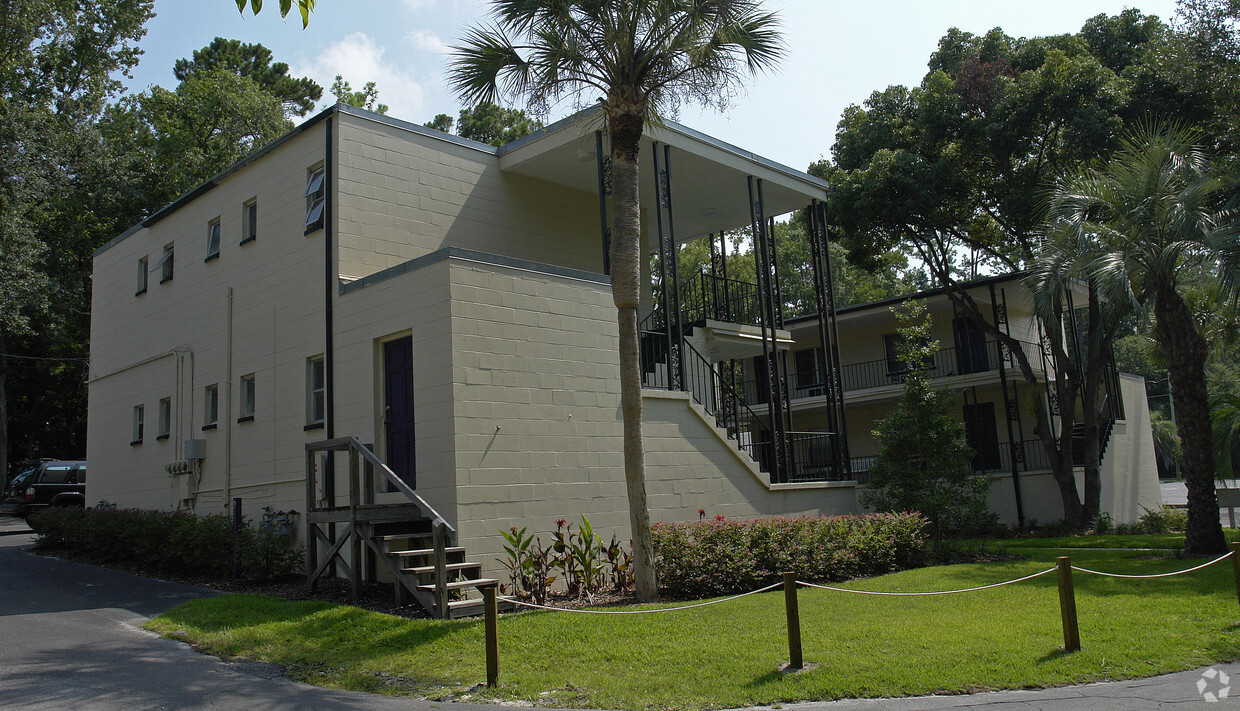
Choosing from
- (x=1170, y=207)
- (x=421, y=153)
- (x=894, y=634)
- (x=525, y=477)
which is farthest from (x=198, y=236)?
(x=1170, y=207)

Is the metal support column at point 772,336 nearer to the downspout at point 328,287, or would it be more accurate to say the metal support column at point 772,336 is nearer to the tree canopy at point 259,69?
the downspout at point 328,287

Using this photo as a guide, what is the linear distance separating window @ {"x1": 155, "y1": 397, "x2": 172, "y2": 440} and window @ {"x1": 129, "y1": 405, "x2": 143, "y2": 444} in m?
1.17

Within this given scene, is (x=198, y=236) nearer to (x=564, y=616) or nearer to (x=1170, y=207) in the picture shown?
(x=564, y=616)

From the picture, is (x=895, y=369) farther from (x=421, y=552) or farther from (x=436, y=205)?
(x=421, y=552)

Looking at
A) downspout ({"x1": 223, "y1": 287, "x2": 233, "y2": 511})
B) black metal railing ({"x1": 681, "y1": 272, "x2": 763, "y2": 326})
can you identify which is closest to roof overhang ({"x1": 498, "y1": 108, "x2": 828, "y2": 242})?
black metal railing ({"x1": 681, "y1": 272, "x2": 763, "y2": 326})

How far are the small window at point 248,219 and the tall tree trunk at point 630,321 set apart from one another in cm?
841

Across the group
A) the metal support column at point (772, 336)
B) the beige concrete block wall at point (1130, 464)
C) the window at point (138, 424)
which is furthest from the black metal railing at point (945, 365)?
the window at point (138, 424)

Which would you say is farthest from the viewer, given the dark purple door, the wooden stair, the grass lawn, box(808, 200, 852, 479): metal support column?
box(808, 200, 852, 479): metal support column

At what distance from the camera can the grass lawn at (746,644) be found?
22.4ft

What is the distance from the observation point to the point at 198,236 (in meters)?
17.3

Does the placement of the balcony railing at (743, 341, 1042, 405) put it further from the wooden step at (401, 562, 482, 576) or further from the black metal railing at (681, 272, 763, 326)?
the wooden step at (401, 562, 482, 576)

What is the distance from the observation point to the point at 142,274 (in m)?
19.4

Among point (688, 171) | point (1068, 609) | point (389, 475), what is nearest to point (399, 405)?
point (389, 475)

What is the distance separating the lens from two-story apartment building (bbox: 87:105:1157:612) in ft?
37.2
